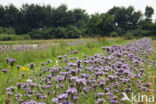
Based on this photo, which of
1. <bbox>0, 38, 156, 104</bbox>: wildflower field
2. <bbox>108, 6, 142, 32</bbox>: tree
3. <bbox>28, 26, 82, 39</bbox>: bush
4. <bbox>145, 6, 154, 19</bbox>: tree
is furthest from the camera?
<bbox>108, 6, 142, 32</bbox>: tree

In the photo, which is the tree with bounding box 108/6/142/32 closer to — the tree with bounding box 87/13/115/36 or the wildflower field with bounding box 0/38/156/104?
the tree with bounding box 87/13/115/36

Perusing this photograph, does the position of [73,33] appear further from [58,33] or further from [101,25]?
Result: [101,25]

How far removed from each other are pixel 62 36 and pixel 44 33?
428cm

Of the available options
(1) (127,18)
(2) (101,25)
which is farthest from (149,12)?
(2) (101,25)

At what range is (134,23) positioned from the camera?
45969 mm

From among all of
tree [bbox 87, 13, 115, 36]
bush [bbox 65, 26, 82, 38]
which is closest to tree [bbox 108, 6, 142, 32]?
tree [bbox 87, 13, 115, 36]

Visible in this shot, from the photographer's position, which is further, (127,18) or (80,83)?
(127,18)

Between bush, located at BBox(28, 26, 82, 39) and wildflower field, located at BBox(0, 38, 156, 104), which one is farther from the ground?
bush, located at BBox(28, 26, 82, 39)

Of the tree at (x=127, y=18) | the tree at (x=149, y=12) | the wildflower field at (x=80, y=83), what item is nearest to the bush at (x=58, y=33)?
the tree at (x=127, y=18)

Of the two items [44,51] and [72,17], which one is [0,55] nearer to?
[44,51]

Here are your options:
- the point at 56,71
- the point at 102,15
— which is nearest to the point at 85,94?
the point at 56,71

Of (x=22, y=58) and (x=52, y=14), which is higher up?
(x=52, y=14)

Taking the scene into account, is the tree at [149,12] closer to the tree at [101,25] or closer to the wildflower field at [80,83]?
the tree at [101,25]

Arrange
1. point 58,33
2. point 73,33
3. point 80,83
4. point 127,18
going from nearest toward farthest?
point 80,83 < point 73,33 < point 58,33 < point 127,18
